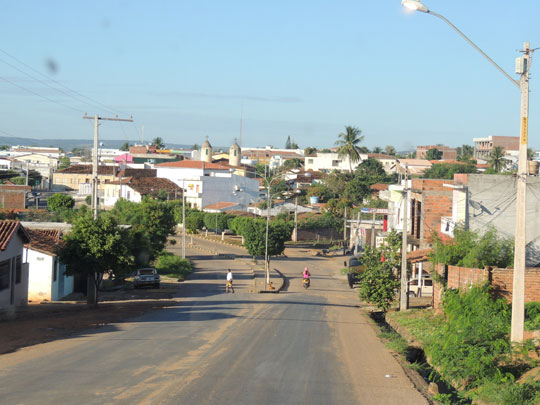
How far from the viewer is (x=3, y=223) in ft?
90.6

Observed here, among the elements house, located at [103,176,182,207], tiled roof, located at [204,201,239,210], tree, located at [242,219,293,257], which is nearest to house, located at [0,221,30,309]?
tree, located at [242,219,293,257]

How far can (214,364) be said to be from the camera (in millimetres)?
16125

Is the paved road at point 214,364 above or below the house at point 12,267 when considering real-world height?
below

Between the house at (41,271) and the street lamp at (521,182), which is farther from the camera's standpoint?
the house at (41,271)

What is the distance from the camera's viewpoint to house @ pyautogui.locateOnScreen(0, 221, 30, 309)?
87.0 ft

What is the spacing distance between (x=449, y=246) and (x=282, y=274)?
33803 millimetres

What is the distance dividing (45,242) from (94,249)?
861cm

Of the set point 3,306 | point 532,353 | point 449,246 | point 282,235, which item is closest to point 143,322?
point 3,306

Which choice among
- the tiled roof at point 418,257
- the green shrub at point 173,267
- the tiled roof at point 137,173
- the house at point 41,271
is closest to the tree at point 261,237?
the green shrub at point 173,267

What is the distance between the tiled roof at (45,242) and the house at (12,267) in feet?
16.4

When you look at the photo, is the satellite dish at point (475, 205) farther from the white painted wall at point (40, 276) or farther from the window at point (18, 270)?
the white painted wall at point (40, 276)

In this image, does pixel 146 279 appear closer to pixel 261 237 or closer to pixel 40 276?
pixel 40 276

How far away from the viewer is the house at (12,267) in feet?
87.0

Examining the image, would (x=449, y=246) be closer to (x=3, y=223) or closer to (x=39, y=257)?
(x=3, y=223)
